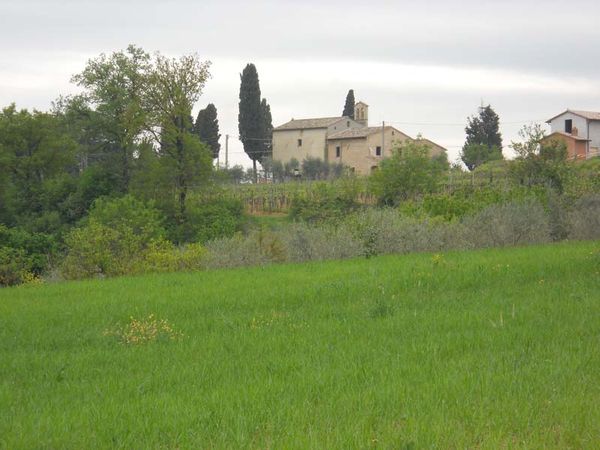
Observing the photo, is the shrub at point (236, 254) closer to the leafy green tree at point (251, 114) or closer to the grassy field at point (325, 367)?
the grassy field at point (325, 367)

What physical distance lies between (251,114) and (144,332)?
7018 centimetres

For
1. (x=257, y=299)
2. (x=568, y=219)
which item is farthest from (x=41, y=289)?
(x=568, y=219)

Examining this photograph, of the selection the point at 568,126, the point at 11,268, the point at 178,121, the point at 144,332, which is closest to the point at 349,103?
the point at 568,126

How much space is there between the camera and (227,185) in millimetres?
67500

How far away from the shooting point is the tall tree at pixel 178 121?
58.2 m

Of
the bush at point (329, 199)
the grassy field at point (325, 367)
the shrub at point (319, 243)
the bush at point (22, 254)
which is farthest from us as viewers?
the bush at point (329, 199)

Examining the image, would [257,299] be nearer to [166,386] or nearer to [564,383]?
[166,386]

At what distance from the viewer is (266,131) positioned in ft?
270

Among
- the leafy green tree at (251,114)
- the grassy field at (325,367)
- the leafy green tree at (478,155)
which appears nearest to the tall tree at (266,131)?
the leafy green tree at (251,114)

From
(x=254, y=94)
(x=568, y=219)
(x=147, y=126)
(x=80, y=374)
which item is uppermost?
(x=254, y=94)

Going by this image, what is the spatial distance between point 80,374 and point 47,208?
53505 mm

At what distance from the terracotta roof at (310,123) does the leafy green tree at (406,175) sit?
33.2m

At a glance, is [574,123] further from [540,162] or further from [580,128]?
[540,162]

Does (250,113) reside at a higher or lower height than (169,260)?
higher
